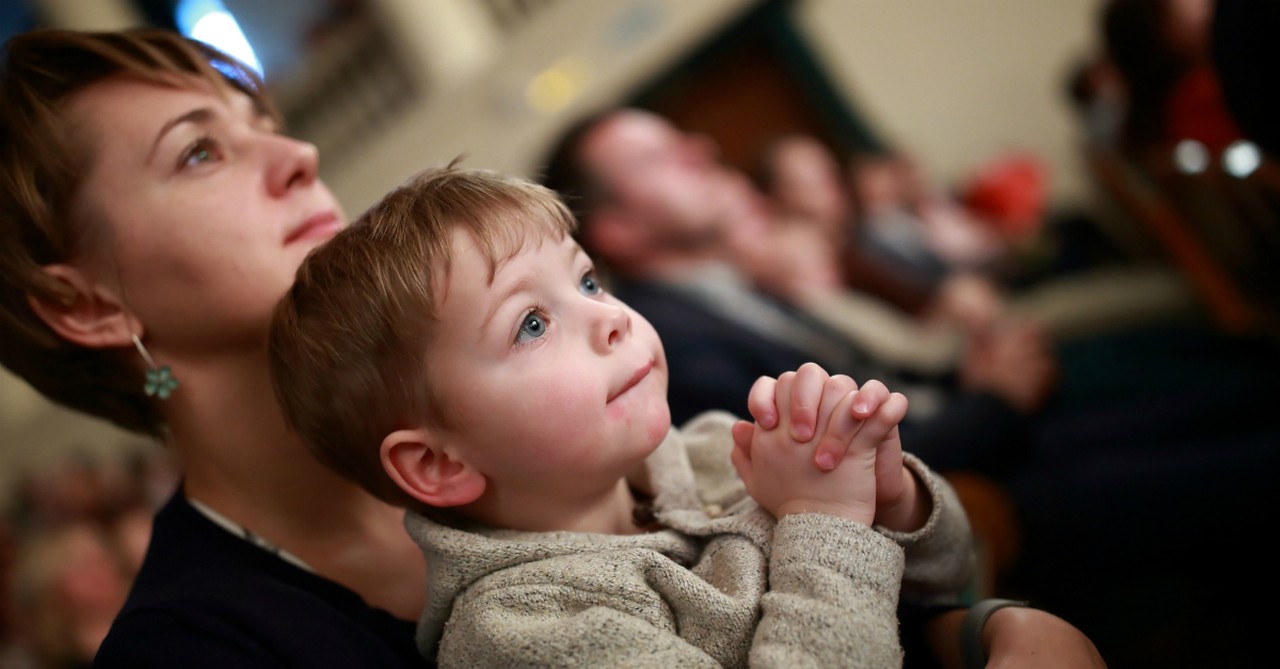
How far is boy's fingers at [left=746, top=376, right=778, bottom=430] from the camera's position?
0.72m

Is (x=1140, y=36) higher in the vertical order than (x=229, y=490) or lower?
higher

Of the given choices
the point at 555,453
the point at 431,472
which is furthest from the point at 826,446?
the point at 431,472

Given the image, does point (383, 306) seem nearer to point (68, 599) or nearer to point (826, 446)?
point (826, 446)

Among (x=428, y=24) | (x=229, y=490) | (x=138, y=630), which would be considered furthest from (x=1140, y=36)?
(x=428, y=24)

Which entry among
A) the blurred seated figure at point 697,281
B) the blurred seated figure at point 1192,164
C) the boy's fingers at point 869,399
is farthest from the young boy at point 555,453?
the blurred seated figure at point 1192,164

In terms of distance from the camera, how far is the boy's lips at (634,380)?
0.75m

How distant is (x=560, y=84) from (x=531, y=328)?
330cm

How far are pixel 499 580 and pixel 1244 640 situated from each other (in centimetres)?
109

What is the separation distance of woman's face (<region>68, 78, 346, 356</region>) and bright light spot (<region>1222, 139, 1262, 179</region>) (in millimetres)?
1306

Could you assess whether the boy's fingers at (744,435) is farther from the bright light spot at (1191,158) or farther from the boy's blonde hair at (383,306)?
the bright light spot at (1191,158)

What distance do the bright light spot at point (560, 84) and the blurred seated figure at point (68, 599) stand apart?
2.42 meters

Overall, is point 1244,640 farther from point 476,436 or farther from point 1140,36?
point 1140,36

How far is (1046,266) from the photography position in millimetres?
2928

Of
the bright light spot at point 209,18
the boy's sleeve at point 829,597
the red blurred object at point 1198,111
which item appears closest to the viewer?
the boy's sleeve at point 829,597
